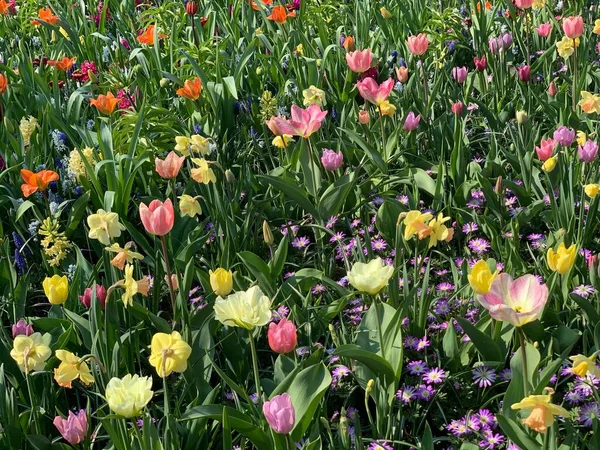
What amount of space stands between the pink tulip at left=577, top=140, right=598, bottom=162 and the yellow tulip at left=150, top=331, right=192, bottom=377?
4.51 feet

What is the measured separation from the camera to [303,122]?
A: 7.67ft

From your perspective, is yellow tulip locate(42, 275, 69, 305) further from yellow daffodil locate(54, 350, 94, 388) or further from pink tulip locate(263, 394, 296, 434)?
pink tulip locate(263, 394, 296, 434)

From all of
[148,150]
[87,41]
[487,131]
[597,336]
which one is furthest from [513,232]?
[87,41]

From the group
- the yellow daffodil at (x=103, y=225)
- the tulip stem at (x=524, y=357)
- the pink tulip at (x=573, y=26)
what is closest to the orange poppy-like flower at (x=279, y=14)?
the pink tulip at (x=573, y=26)

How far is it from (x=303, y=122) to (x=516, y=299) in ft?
3.46

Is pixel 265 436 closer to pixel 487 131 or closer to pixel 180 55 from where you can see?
pixel 487 131

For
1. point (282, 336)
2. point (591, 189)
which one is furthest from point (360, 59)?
point (282, 336)

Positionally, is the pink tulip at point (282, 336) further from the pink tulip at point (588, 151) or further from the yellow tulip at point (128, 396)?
the pink tulip at point (588, 151)

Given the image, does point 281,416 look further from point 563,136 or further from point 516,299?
point 563,136

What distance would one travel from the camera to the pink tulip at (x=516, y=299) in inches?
53.2

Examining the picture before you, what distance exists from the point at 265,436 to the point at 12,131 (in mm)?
1777

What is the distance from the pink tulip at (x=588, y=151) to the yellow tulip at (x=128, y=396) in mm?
1478

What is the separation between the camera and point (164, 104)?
3475 mm

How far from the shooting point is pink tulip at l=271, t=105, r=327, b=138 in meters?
2.30
